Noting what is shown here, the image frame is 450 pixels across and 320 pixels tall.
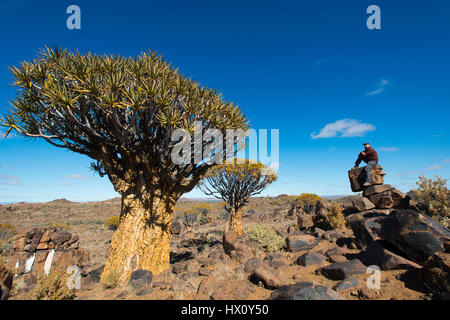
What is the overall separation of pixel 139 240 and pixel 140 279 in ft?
A: 3.76

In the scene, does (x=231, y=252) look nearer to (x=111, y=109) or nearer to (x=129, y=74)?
(x=111, y=109)

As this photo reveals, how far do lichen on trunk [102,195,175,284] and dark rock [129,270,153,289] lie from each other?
13.9 inches

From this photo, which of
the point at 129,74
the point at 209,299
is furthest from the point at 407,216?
the point at 129,74

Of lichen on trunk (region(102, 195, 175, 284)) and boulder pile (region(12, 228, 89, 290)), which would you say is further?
boulder pile (region(12, 228, 89, 290))

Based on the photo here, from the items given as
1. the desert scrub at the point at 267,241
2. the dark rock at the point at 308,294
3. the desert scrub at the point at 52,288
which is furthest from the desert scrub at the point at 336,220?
the desert scrub at the point at 52,288

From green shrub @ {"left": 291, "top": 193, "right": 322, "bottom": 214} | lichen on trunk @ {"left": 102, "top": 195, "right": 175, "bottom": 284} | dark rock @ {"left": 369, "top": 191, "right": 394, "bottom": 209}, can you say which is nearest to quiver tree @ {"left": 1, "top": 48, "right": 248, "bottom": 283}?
lichen on trunk @ {"left": 102, "top": 195, "right": 175, "bottom": 284}

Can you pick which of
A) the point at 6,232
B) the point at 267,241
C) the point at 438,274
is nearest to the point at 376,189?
the point at 267,241

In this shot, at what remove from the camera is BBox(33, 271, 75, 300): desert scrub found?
4.15 meters

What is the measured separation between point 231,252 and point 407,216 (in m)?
5.27

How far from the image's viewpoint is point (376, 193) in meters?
9.22

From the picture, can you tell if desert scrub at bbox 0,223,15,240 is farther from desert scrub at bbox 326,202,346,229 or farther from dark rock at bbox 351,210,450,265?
dark rock at bbox 351,210,450,265

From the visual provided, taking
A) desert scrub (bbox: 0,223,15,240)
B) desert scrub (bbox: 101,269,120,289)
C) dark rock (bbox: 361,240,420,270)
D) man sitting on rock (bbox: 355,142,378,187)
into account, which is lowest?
desert scrub (bbox: 0,223,15,240)

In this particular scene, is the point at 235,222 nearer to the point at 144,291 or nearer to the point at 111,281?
the point at 111,281
